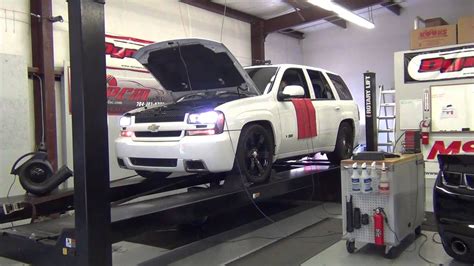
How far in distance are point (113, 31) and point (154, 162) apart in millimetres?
4542

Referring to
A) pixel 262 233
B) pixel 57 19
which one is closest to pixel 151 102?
pixel 57 19

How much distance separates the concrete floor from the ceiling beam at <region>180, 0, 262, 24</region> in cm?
607

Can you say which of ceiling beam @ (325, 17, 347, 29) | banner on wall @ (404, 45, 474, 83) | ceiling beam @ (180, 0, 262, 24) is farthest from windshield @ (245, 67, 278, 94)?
ceiling beam @ (325, 17, 347, 29)

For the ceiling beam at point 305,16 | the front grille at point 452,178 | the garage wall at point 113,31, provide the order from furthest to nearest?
the ceiling beam at point 305,16, the garage wall at point 113,31, the front grille at point 452,178

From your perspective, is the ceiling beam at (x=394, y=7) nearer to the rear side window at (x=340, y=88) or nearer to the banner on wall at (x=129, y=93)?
the rear side window at (x=340, y=88)

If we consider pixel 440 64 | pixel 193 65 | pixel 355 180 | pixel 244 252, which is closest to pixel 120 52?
pixel 193 65

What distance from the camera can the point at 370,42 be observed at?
39.5ft

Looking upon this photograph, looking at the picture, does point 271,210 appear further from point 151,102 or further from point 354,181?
point 151,102

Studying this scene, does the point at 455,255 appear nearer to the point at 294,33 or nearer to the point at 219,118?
the point at 219,118

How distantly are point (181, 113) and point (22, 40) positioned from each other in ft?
12.8

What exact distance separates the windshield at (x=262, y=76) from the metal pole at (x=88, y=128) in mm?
2350

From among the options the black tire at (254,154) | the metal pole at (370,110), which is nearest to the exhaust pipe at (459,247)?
the black tire at (254,154)

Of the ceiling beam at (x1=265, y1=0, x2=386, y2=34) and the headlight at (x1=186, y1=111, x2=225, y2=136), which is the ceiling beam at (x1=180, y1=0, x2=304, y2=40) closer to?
the ceiling beam at (x1=265, y1=0, x2=386, y2=34)

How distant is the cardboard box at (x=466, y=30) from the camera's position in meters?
6.67
